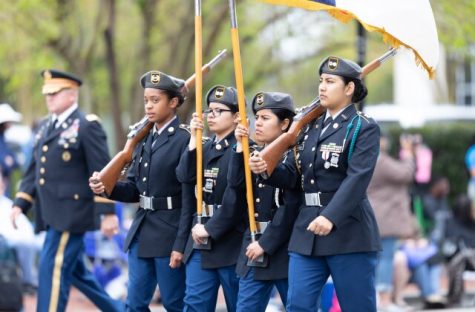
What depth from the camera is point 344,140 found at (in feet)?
25.8

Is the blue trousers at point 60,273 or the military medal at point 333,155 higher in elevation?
the military medal at point 333,155

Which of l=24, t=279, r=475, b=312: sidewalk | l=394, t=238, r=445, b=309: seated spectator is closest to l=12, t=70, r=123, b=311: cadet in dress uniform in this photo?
l=24, t=279, r=475, b=312: sidewalk

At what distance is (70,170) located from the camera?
33.6 ft

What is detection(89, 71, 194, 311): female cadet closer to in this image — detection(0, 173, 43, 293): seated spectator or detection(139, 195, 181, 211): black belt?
detection(139, 195, 181, 211): black belt

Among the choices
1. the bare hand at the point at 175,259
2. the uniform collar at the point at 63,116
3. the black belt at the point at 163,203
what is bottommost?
the bare hand at the point at 175,259

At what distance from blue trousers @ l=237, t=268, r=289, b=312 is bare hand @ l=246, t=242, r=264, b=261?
0.13 meters

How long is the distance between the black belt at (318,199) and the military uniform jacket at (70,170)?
2.57m

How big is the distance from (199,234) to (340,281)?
3.67 feet

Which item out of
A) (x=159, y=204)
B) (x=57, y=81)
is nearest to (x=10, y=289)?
(x=57, y=81)

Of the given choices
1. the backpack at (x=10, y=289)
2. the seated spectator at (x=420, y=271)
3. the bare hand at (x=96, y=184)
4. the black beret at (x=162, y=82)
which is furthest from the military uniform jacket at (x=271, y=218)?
the seated spectator at (x=420, y=271)

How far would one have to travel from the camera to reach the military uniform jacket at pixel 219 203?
844 centimetres

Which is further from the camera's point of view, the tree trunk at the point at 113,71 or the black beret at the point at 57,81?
the tree trunk at the point at 113,71

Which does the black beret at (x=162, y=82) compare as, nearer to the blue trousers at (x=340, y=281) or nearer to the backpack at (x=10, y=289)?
the blue trousers at (x=340, y=281)

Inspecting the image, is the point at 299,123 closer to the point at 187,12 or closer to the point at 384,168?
the point at 384,168
